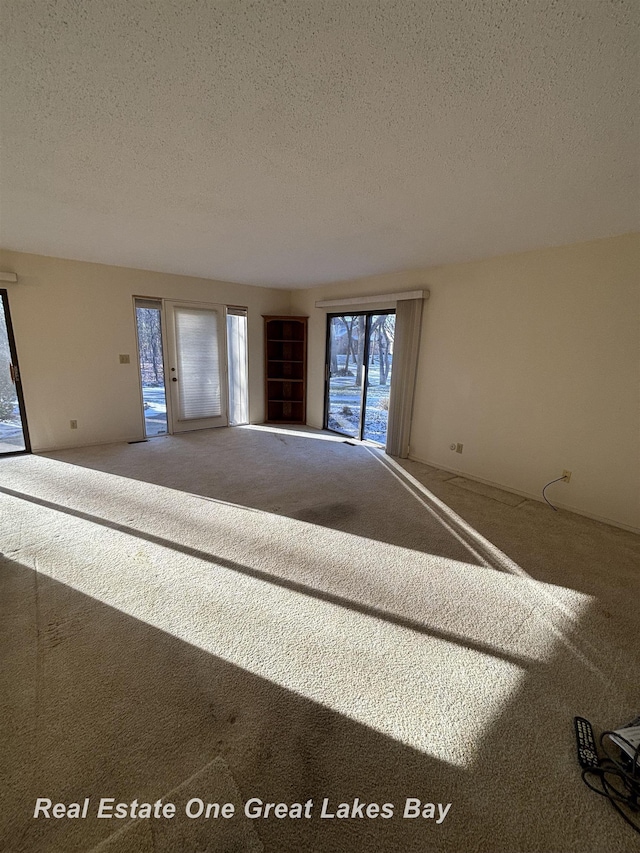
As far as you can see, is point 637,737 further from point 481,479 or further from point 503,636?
point 481,479

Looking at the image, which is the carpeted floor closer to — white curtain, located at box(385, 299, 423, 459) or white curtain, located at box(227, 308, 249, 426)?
white curtain, located at box(385, 299, 423, 459)

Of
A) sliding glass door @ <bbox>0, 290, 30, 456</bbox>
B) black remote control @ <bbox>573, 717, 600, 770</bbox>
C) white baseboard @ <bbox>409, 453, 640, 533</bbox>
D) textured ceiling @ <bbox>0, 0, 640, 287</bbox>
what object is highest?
textured ceiling @ <bbox>0, 0, 640, 287</bbox>

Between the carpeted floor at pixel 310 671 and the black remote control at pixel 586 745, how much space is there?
0.04 meters

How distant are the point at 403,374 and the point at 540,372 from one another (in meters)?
1.53

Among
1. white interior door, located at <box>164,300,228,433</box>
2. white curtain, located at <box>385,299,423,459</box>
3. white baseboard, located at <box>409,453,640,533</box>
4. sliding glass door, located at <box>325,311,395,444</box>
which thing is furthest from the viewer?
white interior door, located at <box>164,300,228,433</box>

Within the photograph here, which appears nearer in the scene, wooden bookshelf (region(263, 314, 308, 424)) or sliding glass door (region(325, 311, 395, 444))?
sliding glass door (region(325, 311, 395, 444))

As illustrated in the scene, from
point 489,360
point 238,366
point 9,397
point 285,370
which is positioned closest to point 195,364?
point 238,366

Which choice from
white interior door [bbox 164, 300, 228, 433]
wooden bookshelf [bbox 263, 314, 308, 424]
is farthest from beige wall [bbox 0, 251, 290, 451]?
wooden bookshelf [bbox 263, 314, 308, 424]

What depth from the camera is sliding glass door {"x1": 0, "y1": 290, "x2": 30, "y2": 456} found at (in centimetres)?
381

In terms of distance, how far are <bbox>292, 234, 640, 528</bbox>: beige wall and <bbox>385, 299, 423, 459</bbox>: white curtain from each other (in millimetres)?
110

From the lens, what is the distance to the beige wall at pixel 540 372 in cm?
271

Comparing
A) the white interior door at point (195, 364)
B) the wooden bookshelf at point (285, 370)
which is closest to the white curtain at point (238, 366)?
the white interior door at point (195, 364)

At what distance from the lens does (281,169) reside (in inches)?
71.7

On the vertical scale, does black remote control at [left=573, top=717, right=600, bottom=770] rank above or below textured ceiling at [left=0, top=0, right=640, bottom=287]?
below
